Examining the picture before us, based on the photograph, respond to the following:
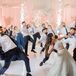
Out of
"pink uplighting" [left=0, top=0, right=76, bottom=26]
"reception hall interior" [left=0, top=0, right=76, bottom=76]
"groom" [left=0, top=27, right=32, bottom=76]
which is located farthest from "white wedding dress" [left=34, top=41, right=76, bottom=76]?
"pink uplighting" [left=0, top=0, right=76, bottom=26]

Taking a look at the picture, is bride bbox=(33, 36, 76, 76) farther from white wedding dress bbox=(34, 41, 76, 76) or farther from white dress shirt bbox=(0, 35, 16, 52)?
white dress shirt bbox=(0, 35, 16, 52)

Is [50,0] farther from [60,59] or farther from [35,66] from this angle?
[60,59]

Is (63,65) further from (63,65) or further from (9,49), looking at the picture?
(9,49)

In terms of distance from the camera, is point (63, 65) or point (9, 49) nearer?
point (63, 65)

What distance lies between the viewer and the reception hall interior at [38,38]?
5.19m

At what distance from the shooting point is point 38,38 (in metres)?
10.9

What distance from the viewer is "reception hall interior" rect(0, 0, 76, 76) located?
519 centimetres

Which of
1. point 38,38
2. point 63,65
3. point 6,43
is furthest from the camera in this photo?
point 38,38

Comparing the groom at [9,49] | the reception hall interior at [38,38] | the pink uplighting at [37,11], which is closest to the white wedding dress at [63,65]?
the reception hall interior at [38,38]

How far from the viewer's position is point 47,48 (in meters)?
8.05

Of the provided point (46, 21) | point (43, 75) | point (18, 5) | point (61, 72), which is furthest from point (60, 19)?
point (61, 72)

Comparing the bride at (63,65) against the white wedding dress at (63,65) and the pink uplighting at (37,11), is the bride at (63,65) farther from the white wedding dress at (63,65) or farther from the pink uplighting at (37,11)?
the pink uplighting at (37,11)

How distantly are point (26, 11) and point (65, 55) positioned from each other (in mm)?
16570


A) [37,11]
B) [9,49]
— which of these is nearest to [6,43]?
[9,49]
